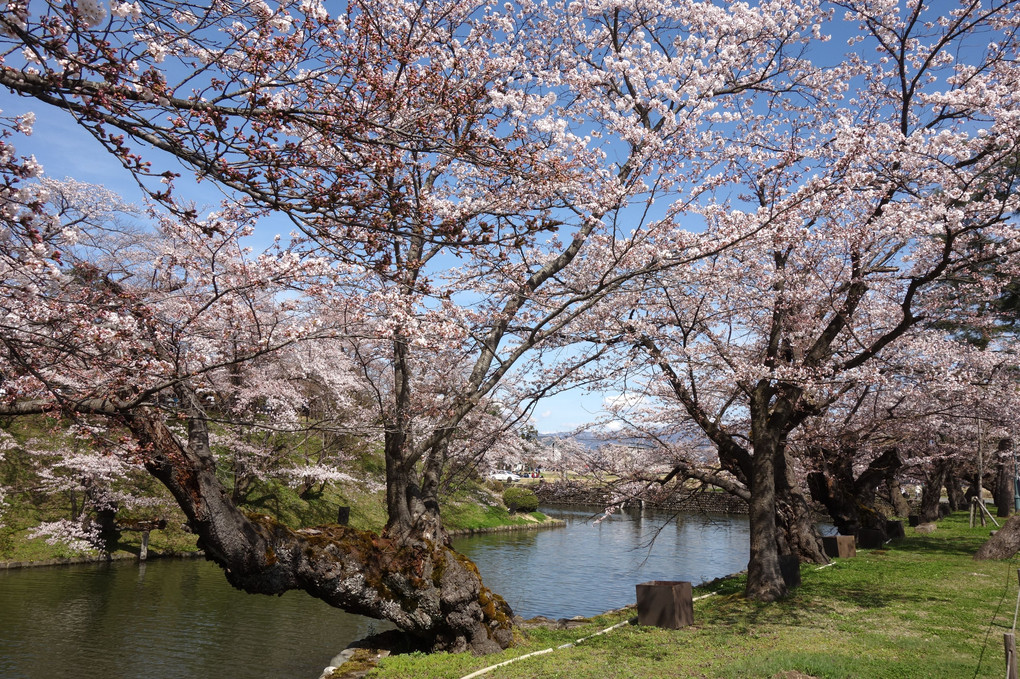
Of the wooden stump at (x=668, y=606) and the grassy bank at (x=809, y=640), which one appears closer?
the grassy bank at (x=809, y=640)

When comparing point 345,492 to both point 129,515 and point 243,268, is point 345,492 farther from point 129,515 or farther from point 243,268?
point 243,268

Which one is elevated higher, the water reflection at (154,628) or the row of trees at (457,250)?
the row of trees at (457,250)

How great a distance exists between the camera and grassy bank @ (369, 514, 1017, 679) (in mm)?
7152

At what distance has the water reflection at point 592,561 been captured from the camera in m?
17.3

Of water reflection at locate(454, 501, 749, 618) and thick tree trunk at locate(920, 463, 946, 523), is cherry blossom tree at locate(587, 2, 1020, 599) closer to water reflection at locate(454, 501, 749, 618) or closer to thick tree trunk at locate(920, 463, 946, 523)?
water reflection at locate(454, 501, 749, 618)

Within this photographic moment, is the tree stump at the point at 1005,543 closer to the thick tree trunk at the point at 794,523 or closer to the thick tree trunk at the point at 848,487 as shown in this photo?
the thick tree trunk at the point at 848,487

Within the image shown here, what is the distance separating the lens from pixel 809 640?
27.5 ft

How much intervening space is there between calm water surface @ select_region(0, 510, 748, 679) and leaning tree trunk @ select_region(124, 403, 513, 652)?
9.11ft

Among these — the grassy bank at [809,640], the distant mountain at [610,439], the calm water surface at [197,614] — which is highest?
the distant mountain at [610,439]

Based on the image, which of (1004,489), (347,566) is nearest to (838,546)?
(347,566)

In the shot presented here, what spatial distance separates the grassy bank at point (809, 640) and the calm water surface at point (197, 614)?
6.59ft

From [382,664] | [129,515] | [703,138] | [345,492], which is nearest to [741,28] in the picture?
[703,138]

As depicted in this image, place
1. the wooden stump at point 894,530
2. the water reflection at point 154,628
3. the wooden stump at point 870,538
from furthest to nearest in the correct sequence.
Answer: the wooden stump at point 894,530, the wooden stump at point 870,538, the water reflection at point 154,628

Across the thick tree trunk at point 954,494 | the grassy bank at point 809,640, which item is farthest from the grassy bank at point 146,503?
the thick tree trunk at point 954,494
